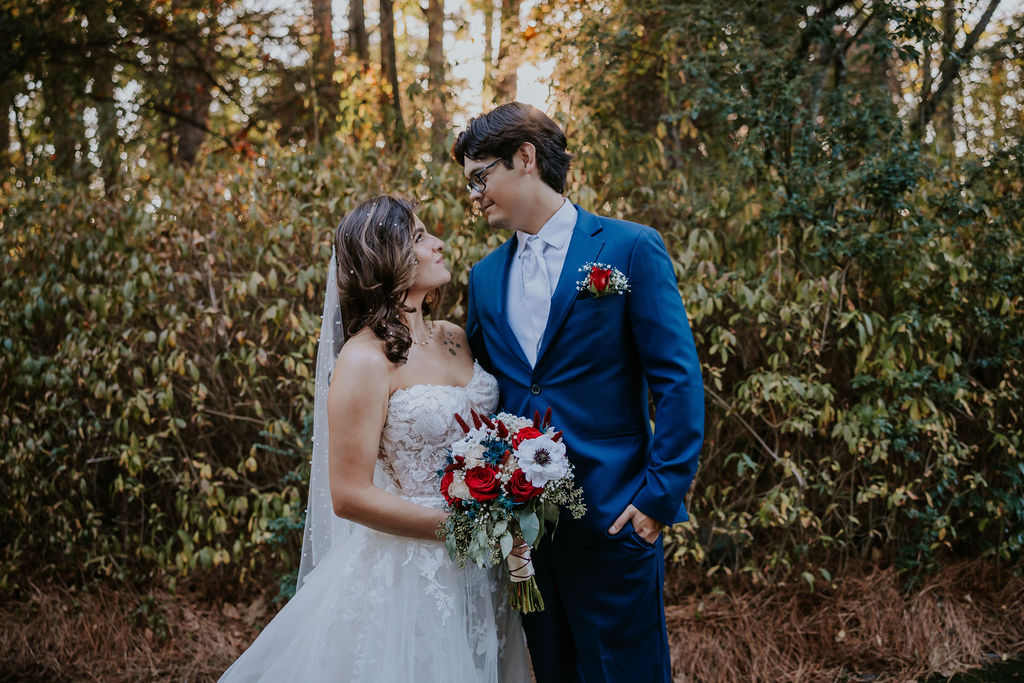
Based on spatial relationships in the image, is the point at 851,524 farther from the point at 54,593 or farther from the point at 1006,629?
the point at 54,593

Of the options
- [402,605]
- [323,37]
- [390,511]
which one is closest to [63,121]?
[323,37]

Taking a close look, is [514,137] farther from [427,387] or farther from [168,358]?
[168,358]

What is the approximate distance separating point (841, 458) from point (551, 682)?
2.22 meters

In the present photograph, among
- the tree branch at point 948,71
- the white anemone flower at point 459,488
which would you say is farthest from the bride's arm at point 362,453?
the tree branch at point 948,71

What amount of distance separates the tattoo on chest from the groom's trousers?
71cm

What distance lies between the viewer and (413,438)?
217 cm

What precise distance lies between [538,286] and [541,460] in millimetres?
603

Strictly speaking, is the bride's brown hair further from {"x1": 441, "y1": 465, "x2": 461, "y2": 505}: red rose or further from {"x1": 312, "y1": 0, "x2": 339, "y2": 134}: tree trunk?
{"x1": 312, "y1": 0, "x2": 339, "y2": 134}: tree trunk

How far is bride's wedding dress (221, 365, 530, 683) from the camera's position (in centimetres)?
205

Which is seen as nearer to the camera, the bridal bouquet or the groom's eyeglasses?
the bridal bouquet

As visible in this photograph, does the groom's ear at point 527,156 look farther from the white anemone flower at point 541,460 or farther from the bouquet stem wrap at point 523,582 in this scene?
the bouquet stem wrap at point 523,582

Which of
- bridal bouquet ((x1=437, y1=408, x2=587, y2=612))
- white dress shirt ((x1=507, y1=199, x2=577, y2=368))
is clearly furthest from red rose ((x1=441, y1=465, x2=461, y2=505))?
white dress shirt ((x1=507, y1=199, x2=577, y2=368))

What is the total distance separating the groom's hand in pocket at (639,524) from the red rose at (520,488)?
0.31m

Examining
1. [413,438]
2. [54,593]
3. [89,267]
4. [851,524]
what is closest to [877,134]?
[851,524]
